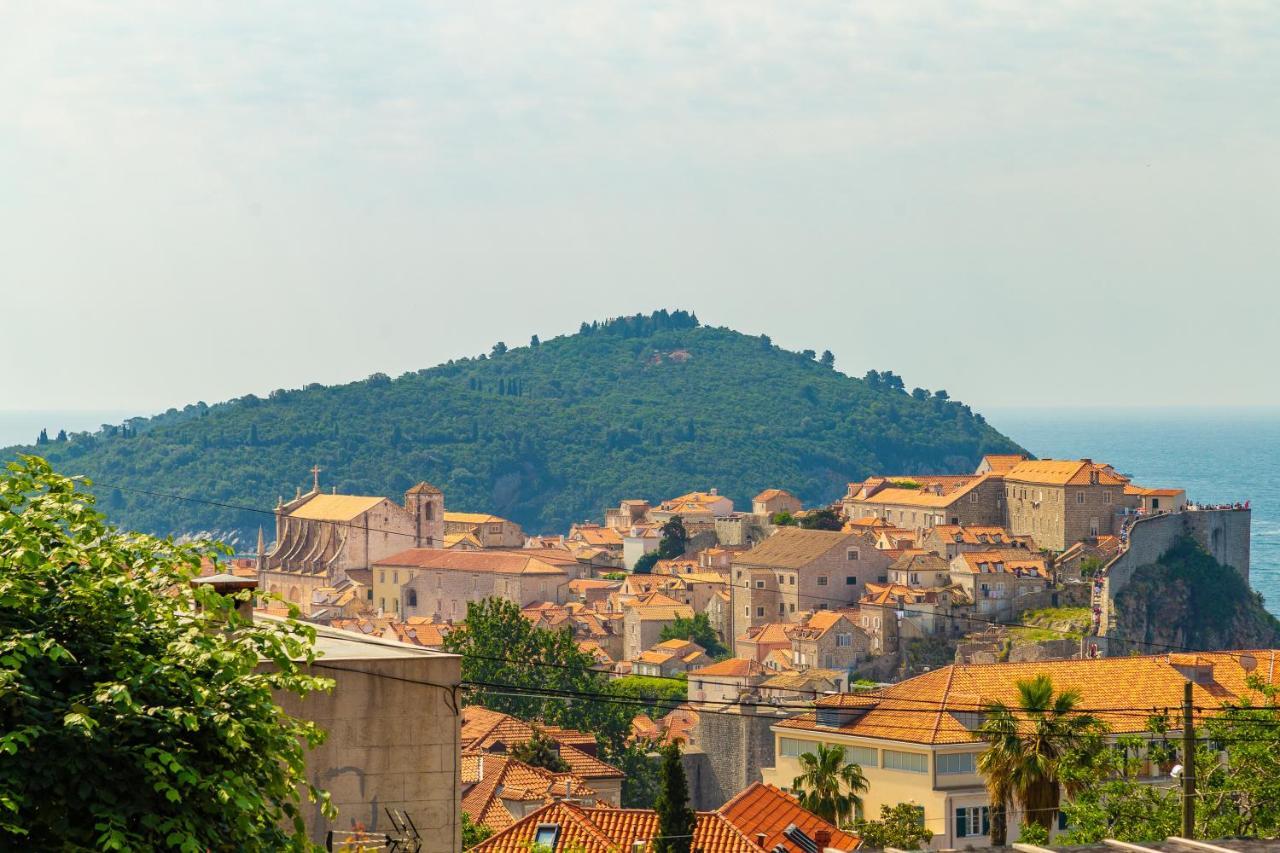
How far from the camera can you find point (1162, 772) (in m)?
33.5

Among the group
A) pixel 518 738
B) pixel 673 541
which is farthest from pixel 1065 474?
pixel 518 738

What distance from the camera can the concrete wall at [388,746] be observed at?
1544cm

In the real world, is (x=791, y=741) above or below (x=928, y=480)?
below

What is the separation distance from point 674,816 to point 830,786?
776 cm

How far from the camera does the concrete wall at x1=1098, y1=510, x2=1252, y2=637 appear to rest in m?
89.7

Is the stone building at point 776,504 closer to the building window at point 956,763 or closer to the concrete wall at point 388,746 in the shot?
the building window at point 956,763

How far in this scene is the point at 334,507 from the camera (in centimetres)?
12344

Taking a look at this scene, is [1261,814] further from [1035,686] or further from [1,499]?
[1,499]

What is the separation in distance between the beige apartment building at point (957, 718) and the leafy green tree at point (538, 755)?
7.53 meters

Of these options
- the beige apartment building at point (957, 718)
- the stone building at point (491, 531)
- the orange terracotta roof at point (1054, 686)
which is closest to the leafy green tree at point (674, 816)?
the beige apartment building at point (957, 718)

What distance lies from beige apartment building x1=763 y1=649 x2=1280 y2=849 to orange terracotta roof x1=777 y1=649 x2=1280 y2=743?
0.07 feet

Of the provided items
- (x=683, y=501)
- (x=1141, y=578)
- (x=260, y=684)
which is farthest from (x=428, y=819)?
(x=683, y=501)

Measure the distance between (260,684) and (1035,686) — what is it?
2080cm

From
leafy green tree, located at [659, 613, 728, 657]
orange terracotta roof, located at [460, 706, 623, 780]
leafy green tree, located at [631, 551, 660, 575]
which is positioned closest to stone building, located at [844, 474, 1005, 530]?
leafy green tree, located at [631, 551, 660, 575]
